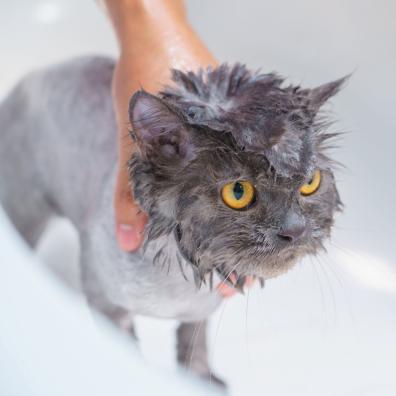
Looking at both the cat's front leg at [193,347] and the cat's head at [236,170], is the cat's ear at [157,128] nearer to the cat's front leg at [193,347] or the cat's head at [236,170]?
the cat's head at [236,170]

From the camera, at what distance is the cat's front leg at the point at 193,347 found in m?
0.99

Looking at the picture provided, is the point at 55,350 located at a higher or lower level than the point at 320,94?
lower

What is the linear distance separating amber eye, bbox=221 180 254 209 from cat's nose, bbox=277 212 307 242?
43 millimetres

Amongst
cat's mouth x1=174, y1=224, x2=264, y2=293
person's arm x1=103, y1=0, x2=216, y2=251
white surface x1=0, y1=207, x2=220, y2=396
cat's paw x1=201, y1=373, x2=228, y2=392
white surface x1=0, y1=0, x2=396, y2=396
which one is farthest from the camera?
white surface x1=0, y1=0, x2=396, y2=396

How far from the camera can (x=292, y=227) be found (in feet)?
1.87

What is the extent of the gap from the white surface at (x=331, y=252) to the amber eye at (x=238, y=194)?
1.62ft

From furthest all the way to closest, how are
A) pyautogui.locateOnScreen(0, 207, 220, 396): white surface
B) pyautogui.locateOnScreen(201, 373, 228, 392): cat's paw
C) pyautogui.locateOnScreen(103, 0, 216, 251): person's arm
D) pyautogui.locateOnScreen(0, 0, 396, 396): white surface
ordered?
pyautogui.locateOnScreen(0, 0, 396, 396): white surface
pyautogui.locateOnScreen(201, 373, 228, 392): cat's paw
pyautogui.locateOnScreen(103, 0, 216, 251): person's arm
pyautogui.locateOnScreen(0, 207, 220, 396): white surface

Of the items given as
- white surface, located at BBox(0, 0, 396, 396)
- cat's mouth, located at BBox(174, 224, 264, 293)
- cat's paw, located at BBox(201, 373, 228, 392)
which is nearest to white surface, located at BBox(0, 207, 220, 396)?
cat's mouth, located at BBox(174, 224, 264, 293)

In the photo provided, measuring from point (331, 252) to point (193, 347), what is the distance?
402 mm

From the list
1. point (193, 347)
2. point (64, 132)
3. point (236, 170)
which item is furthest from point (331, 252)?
point (236, 170)

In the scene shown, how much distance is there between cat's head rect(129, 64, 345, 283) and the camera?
56cm

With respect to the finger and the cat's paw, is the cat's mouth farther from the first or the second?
the cat's paw

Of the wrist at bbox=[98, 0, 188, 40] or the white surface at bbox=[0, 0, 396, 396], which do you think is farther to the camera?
the white surface at bbox=[0, 0, 396, 396]

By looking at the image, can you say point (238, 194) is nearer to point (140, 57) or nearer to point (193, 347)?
point (140, 57)
